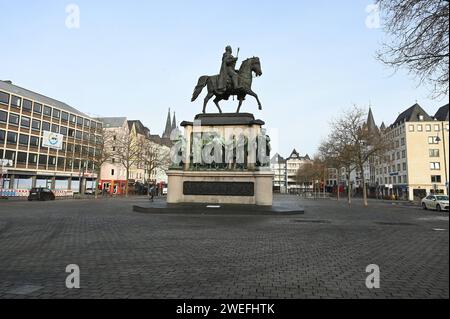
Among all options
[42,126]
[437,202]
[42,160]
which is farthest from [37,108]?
[437,202]

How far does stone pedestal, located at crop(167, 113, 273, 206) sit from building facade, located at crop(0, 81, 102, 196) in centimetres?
3663

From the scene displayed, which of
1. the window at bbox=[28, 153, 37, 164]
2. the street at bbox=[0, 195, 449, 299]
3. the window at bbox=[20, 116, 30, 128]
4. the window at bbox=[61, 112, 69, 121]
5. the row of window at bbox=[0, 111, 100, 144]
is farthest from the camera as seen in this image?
the window at bbox=[61, 112, 69, 121]

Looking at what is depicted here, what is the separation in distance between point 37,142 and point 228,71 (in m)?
58.4

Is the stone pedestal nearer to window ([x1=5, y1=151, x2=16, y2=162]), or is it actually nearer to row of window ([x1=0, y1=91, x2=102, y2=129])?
window ([x1=5, y1=151, x2=16, y2=162])

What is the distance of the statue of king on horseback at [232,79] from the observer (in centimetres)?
2278

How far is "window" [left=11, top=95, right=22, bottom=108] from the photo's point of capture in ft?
197

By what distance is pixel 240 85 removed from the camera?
2275 centimetres

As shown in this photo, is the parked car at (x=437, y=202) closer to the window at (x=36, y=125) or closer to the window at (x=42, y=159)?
the window at (x=42, y=159)

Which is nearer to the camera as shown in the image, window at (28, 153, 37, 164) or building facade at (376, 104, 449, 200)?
window at (28, 153, 37, 164)

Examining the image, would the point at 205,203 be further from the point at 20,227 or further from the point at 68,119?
the point at 68,119

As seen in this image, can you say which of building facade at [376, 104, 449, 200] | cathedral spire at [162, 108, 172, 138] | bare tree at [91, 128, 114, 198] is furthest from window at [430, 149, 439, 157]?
cathedral spire at [162, 108, 172, 138]

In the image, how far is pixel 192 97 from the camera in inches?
956

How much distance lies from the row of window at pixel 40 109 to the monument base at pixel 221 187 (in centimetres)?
5398

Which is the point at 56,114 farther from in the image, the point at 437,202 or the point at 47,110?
the point at 437,202
